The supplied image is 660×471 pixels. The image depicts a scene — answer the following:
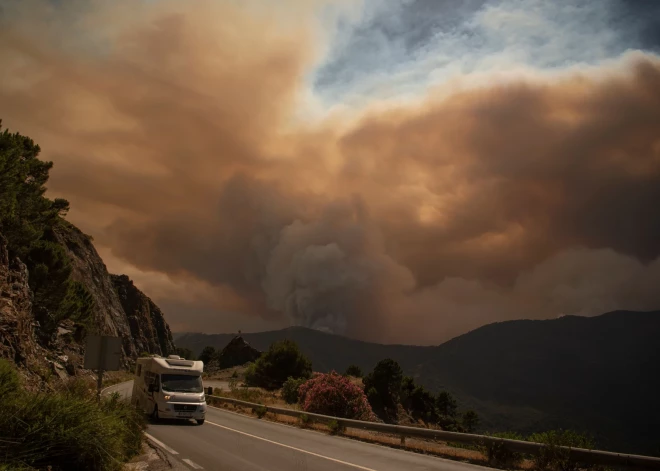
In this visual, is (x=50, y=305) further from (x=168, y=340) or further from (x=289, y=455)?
(x=168, y=340)

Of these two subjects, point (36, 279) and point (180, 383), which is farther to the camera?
point (36, 279)

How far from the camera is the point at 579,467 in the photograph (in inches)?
474

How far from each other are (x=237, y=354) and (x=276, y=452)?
113 meters

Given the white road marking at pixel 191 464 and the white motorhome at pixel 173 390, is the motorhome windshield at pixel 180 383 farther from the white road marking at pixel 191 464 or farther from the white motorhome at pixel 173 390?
the white road marking at pixel 191 464

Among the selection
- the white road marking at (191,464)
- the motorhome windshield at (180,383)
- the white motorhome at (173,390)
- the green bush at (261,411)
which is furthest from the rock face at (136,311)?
the white road marking at (191,464)

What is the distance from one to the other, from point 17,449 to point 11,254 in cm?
3117

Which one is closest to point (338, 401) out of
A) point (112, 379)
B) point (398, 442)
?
point (398, 442)

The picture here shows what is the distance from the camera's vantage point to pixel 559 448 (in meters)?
12.2

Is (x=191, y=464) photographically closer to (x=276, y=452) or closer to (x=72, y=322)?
(x=276, y=452)

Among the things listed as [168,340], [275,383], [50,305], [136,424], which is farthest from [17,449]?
[168,340]

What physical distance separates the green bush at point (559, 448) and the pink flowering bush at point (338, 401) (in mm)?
16402

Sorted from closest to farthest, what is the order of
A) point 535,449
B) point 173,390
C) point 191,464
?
point 191,464 < point 535,449 < point 173,390

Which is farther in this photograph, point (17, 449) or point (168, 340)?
point (168, 340)

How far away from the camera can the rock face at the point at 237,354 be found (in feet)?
397
